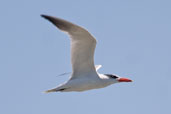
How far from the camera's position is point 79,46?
14852 mm

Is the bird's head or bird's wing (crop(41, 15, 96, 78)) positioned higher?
bird's wing (crop(41, 15, 96, 78))

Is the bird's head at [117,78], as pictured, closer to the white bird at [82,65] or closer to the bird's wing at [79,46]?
the white bird at [82,65]

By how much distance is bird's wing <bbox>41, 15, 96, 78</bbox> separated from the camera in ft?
45.8

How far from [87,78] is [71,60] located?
2.50 feet

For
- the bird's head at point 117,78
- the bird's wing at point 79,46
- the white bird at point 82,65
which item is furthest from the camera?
the bird's head at point 117,78

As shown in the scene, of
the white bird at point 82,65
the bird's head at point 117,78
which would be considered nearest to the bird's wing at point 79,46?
the white bird at point 82,65

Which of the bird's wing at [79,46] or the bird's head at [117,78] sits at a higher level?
→ the bird's wing at [79,46]

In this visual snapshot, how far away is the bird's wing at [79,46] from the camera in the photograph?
14.0m

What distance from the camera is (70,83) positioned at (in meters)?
15.4

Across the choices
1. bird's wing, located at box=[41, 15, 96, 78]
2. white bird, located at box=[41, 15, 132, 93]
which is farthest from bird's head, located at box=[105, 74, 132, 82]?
bird's wing, located at box=[41, 15, 96, 78]

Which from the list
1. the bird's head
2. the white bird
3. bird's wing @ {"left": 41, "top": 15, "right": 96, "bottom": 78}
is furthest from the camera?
the bird's head

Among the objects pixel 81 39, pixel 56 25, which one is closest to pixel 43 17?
pixel 56 25

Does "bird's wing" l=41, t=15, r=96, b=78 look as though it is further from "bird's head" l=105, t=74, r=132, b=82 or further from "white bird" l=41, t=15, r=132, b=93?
"bird's head" l=105, t=74, r=132, b=82

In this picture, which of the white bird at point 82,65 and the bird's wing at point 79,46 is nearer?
the bird's wing at point 79,46
